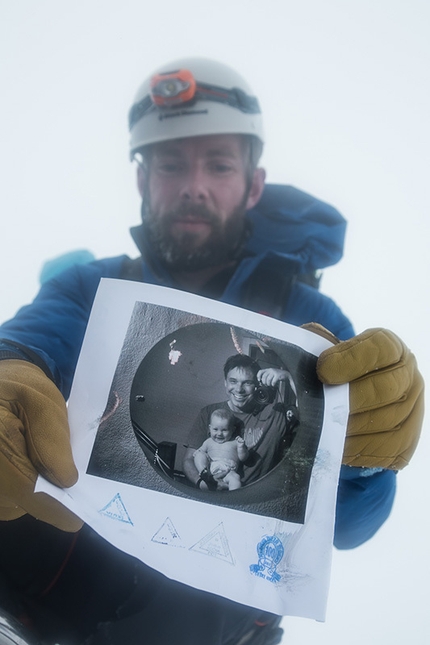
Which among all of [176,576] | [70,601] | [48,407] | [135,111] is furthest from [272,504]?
[135,111]

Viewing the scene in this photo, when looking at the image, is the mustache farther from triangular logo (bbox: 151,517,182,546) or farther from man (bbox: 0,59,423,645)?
triangular logo (bbox: 151,517,182,546)

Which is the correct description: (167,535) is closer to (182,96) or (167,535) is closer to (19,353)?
(19,353)

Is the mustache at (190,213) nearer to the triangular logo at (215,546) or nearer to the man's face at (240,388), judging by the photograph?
the man's face at (240,388)

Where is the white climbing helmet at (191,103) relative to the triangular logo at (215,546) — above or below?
above

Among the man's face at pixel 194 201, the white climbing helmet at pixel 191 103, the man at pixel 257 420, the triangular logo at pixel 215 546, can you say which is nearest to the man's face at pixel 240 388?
the man at pixel 257 420

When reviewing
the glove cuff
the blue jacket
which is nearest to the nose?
the blue jacket

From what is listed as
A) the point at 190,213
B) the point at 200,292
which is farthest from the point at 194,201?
the point at 200,292

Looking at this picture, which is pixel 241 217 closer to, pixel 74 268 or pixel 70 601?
pixel 74 268
